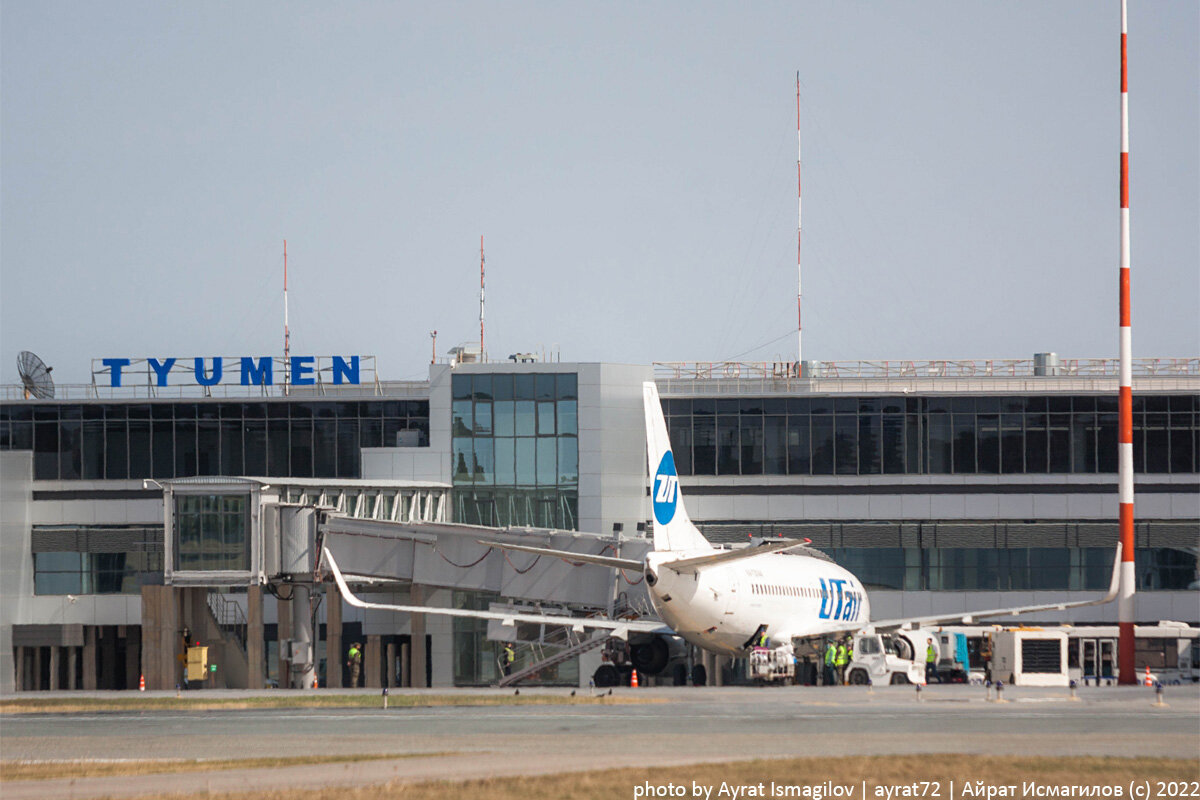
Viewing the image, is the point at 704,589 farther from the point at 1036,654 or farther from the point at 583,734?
the point at 583,734

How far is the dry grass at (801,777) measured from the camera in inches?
1045

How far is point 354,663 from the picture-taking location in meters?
83.5

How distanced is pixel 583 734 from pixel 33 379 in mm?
65354

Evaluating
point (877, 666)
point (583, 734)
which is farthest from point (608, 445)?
point (583, 734)

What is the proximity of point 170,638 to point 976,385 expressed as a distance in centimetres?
4707

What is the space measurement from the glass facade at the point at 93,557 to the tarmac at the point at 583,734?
42.6m

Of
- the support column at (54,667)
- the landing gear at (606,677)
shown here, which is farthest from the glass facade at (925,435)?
the support column at (54,667)

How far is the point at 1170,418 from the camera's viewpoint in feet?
283

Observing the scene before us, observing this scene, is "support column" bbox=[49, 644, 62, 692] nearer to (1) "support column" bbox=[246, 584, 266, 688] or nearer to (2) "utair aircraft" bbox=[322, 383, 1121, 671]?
(1) "support column" bbox=[246, 584, 266, 688]

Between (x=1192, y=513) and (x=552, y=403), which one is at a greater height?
(x=552, y=403)

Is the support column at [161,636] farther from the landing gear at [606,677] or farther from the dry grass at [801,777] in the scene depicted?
the dry grass at [801,777]

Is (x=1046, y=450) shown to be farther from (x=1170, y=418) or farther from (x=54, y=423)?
(x=54, y=423)

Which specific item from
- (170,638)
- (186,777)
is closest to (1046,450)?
(170,638)

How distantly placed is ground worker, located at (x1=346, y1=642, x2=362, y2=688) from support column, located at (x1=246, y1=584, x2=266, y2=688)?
664 cm
